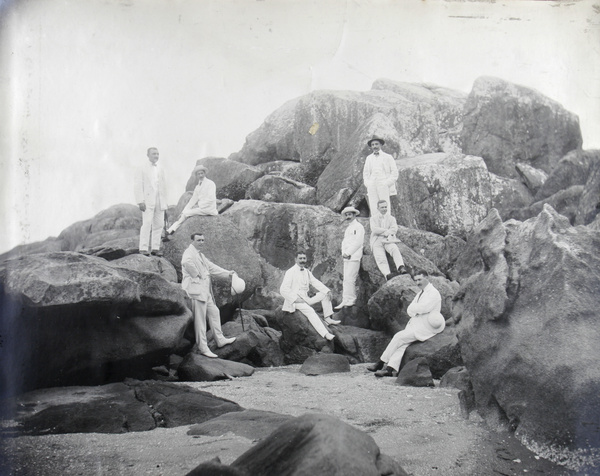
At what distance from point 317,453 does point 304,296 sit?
6.83 m

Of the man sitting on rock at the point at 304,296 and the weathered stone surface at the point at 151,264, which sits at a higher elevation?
the weathered stone surface at the point at 151,264

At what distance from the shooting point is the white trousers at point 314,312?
9734mm

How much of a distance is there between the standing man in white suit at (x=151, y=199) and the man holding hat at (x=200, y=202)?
37 cm

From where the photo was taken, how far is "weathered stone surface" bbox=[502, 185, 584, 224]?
1225cm

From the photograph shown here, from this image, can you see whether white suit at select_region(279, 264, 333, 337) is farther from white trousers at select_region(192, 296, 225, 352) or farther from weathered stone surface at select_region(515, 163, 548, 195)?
weathered stone surface at select_region(515, 163, 548, 195)

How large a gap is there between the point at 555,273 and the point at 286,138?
45.7ft

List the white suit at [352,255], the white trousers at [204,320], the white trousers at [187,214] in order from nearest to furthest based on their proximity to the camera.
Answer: the white trousers at [204,320] < the white suit at [352,255] < the white trousers at [187,214]

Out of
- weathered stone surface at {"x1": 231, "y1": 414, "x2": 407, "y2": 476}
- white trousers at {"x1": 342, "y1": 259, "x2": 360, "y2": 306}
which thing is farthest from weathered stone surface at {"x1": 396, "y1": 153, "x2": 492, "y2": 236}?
weathered stone surface at {"x1": 231, "y1": 414, "x2": 407, "y2": 476}

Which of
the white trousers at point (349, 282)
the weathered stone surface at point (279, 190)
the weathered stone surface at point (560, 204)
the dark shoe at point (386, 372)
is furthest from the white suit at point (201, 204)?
the weathered stone surface at point (560, 204)

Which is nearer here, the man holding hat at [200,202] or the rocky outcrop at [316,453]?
the rocky outcrop at [316,453]

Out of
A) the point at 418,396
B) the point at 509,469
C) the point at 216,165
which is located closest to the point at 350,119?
the point at 216,165

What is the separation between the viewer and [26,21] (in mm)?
5609

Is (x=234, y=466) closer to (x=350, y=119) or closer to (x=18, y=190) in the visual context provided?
(x=18, y=190)

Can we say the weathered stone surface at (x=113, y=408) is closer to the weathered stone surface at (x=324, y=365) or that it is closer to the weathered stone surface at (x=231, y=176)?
the weathered stone surface at (x=324, y=365)
